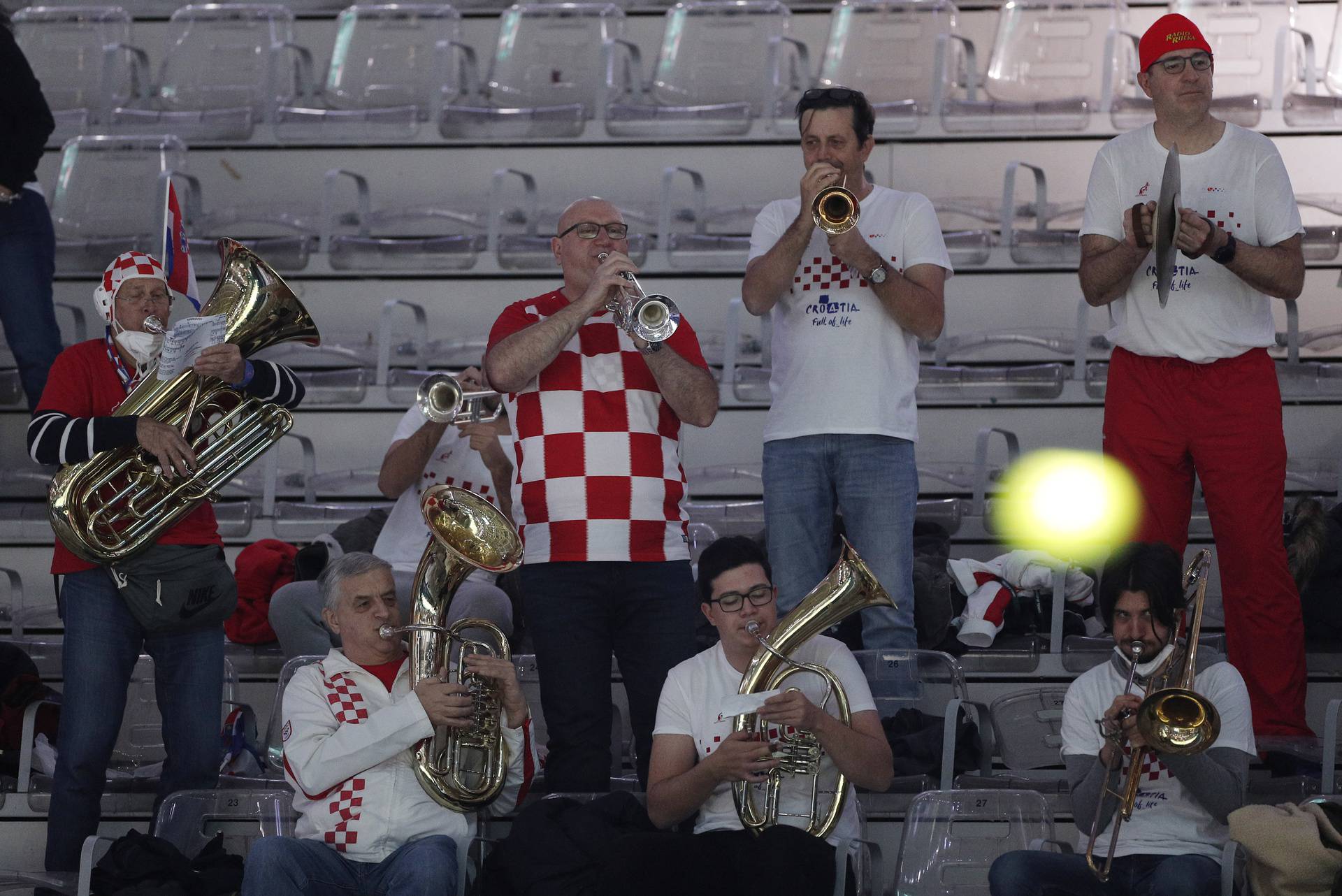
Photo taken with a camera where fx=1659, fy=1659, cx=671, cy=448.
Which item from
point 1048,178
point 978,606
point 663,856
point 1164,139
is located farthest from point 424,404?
point 1048,178

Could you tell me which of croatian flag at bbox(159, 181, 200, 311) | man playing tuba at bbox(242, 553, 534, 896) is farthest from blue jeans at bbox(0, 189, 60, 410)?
man playing tuba at bbox(242, 553, 534, 896)

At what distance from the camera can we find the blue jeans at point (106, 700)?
378 cm

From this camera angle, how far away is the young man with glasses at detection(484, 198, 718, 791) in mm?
3670

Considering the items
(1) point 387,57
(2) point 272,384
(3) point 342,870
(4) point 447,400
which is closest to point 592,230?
(4) point 447,400

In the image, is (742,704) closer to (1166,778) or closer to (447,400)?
(1166,778)

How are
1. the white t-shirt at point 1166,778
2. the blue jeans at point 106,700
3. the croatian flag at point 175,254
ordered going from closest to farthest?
the white t-shirt at point 1166,778 → the blue jeans at point 106,700 → the croatian flag at point 175,254

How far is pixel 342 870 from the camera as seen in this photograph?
11.2ft

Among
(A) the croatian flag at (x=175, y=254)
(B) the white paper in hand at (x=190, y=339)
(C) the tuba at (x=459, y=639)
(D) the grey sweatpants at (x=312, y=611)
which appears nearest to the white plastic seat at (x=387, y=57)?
(A) the croatian flag at (x=175, y=254)

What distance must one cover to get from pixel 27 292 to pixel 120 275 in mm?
1372

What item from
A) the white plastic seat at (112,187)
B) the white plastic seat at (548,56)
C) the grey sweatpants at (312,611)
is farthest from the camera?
the white plastic seat at (548,56)

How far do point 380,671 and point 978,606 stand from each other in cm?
177

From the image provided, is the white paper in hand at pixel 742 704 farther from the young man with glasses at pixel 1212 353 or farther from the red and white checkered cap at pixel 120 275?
the red and white checkered cap at pixel 120 275

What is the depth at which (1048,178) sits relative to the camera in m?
6.31

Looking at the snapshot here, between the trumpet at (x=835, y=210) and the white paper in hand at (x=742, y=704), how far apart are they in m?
1.18
